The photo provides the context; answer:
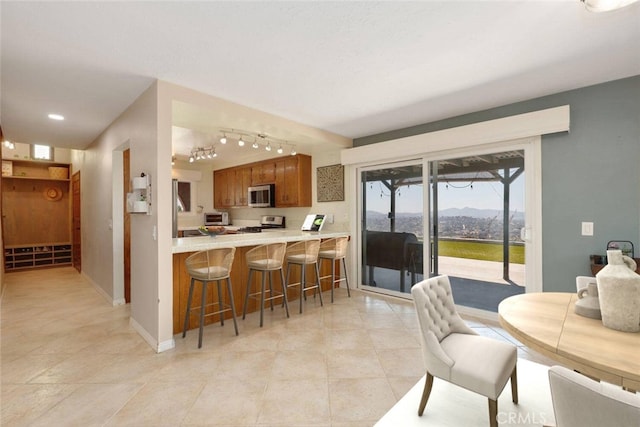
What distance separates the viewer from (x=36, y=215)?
21.6ft

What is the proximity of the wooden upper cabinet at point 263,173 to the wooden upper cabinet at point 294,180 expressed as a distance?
0.20 m

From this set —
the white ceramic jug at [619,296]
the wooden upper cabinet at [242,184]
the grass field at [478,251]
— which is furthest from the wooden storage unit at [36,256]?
the white ceramic jug at [619,296]

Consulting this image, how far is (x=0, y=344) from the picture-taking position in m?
2.84

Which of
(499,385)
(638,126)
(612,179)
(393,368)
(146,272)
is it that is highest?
Answer: (638,126)

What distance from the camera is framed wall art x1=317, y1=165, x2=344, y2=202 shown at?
4.89 m

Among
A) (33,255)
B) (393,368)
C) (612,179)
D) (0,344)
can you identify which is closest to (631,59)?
(612,179)

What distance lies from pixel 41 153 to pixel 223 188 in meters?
4.09

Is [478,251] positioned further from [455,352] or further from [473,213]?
[455,352]

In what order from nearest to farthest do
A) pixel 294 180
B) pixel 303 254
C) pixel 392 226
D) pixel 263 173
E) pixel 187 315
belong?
pixel 187 315 < pixel 303 254 < pixel 392 226 < pixel 294 180 < pixel 263 173

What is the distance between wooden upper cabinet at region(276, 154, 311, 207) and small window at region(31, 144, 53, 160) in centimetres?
551

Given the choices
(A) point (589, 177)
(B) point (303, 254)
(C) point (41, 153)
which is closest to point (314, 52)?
(B) point (303, 254)

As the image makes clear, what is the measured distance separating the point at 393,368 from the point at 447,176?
2.54 meters

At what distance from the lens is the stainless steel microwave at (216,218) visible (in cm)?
697

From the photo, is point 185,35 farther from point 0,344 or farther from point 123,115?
point 0,344
